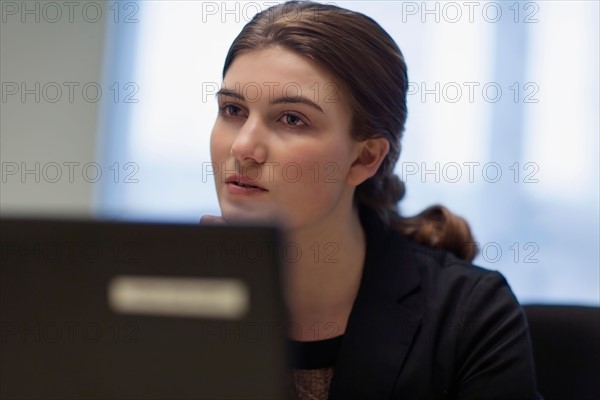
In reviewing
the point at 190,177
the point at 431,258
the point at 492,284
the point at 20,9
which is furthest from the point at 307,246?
the point at 20,9

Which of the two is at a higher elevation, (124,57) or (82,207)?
(124,57)

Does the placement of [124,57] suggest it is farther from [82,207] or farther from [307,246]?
[307,246]

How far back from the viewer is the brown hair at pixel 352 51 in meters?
1.40

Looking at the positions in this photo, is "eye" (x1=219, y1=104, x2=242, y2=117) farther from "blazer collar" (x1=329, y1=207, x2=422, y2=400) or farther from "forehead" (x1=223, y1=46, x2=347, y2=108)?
"blazer collar" (x1=329, y1=207, x2=422, y2=400)

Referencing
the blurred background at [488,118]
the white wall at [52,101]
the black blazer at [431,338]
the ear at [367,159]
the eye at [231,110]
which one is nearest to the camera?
the black blazer at [431,338]

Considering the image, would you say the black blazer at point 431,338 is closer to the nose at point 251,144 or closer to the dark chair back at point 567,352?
the dark chair back at point 567,352

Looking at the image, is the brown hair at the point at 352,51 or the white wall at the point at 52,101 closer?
the brown hair at the point at 352,51

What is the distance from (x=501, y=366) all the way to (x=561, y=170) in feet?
3.45

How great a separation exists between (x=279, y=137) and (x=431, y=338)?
0.47m

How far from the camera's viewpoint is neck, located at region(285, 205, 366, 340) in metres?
1.45

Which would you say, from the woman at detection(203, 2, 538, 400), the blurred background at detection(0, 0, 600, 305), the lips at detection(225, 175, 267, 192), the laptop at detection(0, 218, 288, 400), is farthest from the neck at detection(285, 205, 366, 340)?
the laptop at detection(0, 218, 288, 400)

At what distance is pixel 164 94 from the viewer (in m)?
2.32

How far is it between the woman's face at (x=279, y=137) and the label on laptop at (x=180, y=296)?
0.76 meters

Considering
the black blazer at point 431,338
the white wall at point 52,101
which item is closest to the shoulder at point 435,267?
the black blazer at point 431,338
